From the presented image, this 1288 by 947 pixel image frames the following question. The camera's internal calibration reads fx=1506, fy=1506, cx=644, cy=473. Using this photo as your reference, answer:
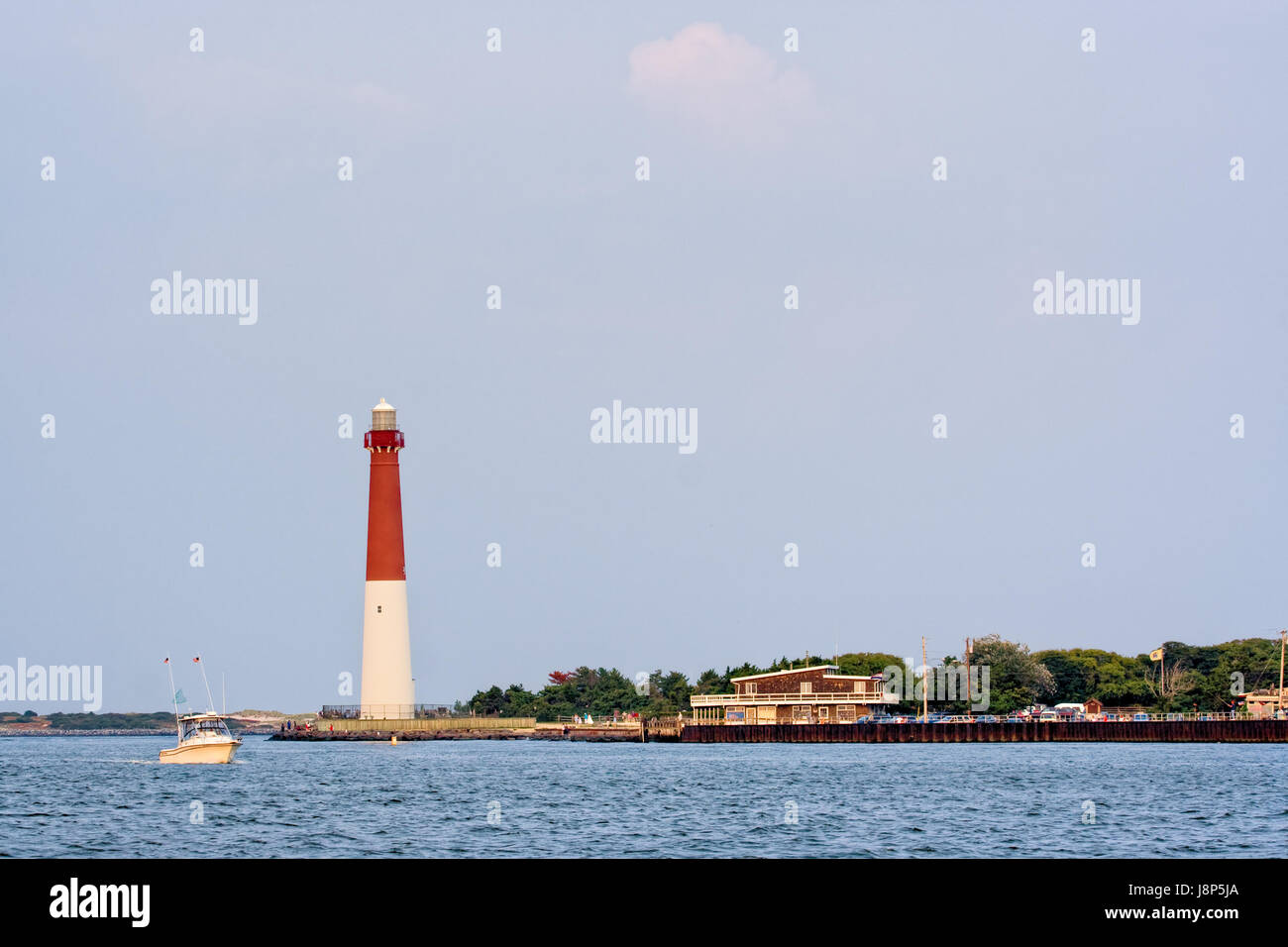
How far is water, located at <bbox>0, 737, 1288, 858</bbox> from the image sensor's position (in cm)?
4150

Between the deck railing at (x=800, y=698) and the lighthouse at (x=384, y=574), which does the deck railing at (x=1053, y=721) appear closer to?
the deck railing at (x=800, y=698)

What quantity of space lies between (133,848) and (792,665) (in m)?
132

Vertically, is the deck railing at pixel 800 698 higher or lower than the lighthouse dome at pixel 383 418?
lower

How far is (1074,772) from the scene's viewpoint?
7762cm

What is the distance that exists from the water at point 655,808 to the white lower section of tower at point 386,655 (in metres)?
19.8

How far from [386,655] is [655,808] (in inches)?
2597

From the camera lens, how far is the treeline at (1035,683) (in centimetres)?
16275

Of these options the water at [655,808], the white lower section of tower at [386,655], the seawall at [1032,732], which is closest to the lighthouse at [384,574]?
the white lower section of tower at [386,655]

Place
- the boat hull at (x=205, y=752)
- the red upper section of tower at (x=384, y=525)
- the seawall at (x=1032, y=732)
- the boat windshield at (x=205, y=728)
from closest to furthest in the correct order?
the boat hull at (x=205, y=752) → the boat windshield at (x=205, y=728) → the red upper section of tower at (x=384, y=525) → the seawall at (x=1032, y=732)

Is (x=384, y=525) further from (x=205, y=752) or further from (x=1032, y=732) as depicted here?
(x=1032, y=732)

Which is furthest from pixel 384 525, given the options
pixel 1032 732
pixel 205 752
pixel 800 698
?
pixel 1032 732
